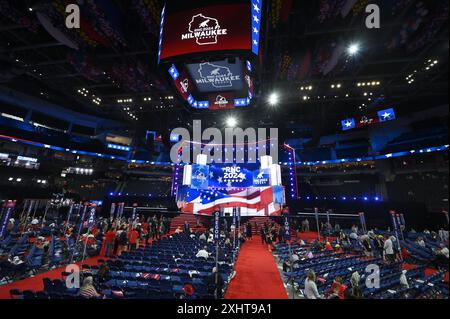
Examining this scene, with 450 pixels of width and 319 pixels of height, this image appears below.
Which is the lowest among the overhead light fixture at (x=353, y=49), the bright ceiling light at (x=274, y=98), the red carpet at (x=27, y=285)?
the red carpet at (x=27, y=285)

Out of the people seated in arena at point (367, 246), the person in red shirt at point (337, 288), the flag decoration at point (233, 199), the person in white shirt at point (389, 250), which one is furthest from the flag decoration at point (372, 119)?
the person in red shirt at point (337, 288)

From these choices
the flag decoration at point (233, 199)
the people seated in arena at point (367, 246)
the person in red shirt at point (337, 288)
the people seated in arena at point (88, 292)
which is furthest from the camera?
the flag decoration at point (233, 199)

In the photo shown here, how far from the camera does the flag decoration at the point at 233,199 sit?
90.6 feet

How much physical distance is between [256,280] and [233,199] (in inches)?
807

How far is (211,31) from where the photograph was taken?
754 centimetres

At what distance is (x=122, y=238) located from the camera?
13.3 m

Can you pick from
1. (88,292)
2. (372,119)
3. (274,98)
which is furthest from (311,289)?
(372,119)

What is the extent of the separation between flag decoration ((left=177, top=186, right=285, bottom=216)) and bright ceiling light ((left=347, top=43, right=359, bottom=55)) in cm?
1760

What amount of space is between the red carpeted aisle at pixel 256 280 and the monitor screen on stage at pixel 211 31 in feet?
28.8

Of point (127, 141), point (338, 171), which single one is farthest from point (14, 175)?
point (338, 171)

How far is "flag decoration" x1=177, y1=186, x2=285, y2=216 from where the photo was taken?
27.6m

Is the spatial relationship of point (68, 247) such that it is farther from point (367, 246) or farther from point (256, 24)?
point (367, 246)

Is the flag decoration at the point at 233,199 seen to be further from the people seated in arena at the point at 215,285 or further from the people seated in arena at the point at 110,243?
the people seated in arena at the point at 215,285
